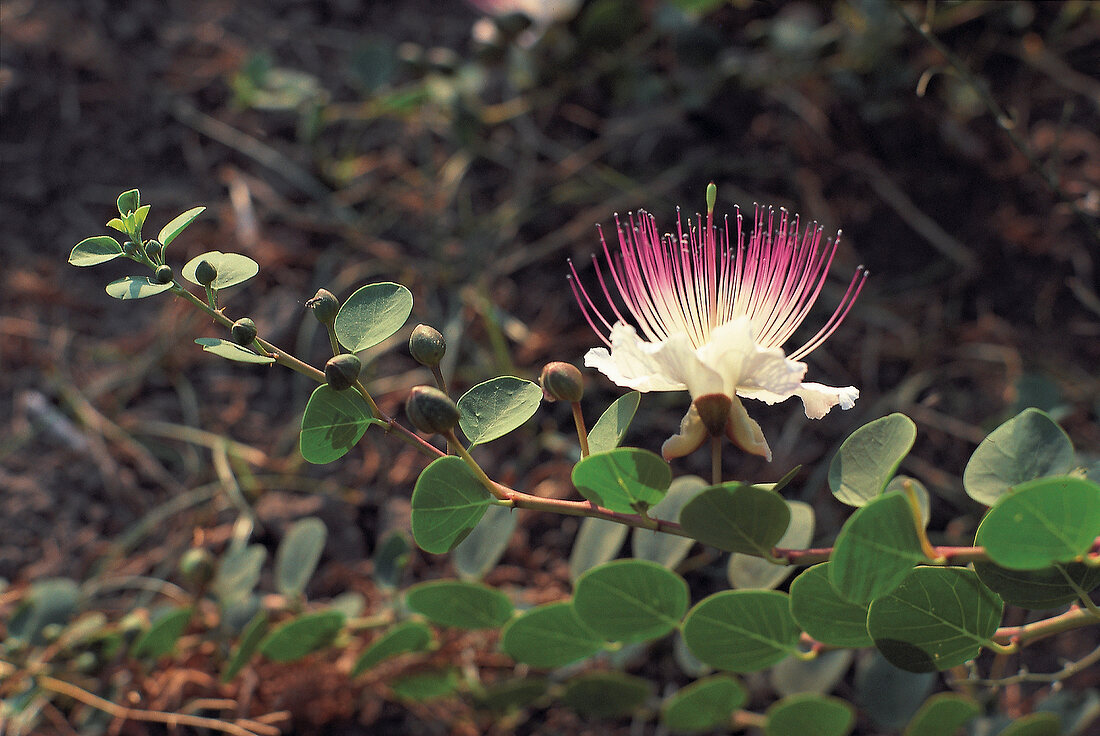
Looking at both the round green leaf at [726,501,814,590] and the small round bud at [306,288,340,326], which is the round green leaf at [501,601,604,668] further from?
the small round bud at [306,288,340,326]

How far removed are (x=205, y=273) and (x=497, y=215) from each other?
3.91 ft

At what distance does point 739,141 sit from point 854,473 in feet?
4.12

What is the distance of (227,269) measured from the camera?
0.72 m

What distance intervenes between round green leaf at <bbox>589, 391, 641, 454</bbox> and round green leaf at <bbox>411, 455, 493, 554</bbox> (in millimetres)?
99

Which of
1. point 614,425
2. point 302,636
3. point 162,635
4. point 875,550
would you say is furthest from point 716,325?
point 162,635

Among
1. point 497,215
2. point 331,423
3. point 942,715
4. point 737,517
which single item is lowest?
point 942,715

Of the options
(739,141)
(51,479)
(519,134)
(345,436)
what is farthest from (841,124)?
(51,479)

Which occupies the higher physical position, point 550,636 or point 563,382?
point 563,382

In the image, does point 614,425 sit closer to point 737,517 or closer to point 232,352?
point 737,517

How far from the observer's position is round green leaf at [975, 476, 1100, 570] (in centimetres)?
56

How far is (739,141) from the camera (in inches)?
72.8

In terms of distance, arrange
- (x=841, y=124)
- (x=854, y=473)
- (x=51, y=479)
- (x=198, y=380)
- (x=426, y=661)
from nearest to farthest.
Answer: (x=854, y=473) < (x=426, y=661) < (x=51, y=479) < (x=198, y=380) < (x=841, y=124)

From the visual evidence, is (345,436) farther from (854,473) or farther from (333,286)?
(333,286)

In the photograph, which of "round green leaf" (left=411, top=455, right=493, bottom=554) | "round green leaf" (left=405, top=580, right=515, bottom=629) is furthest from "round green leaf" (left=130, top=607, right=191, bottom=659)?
"round green leaf" (left=411, top=455, right=493, bottom=554)
